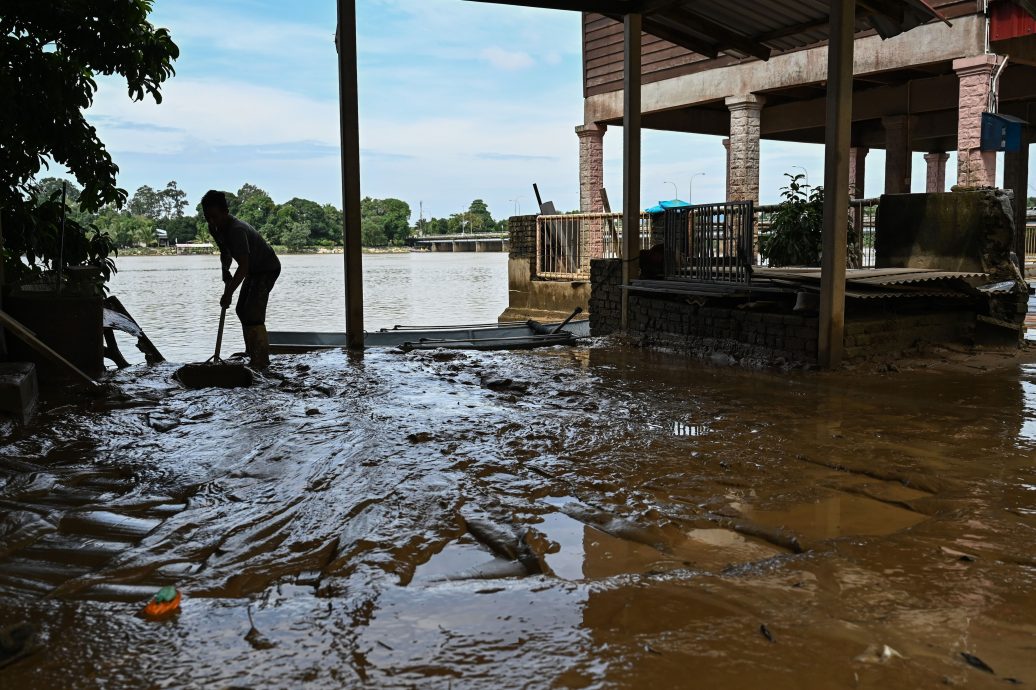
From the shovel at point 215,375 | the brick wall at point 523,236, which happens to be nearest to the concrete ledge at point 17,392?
the shovel at point 215,375

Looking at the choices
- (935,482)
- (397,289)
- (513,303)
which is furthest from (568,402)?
(397,289)

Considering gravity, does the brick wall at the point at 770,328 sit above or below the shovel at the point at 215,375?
above

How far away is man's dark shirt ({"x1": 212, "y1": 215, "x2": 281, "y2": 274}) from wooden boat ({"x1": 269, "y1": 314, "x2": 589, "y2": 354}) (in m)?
2.00

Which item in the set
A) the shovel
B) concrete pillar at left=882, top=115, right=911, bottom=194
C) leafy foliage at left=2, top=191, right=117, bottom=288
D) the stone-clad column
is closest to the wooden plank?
the shovel

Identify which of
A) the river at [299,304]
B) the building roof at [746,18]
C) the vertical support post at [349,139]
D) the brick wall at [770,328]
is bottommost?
the river at [299,304]

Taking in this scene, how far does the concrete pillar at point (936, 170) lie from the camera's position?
2116cm

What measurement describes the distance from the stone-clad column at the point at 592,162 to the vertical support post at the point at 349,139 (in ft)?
32.8

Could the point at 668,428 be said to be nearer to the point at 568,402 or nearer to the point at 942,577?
the point at 568,402

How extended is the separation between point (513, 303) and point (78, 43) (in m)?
12.4

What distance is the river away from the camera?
53.5 feet

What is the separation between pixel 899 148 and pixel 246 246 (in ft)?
42.5

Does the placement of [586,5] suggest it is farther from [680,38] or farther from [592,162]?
[592,162]

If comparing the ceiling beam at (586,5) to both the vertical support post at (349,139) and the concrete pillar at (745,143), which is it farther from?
the concrete pillar at (745,143)

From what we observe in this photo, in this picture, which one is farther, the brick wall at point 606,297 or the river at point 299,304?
the river at point 299,304
